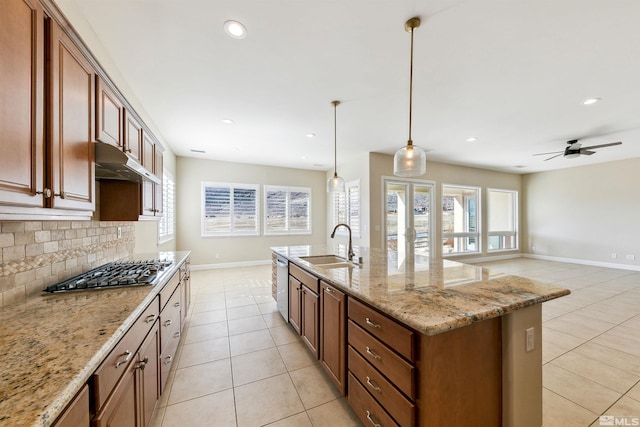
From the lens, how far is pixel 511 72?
2418 mm

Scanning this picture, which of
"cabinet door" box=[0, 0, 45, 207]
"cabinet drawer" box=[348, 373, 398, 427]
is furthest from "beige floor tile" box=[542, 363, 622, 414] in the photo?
"cabinet door" box=[0, 0, 45, 207]

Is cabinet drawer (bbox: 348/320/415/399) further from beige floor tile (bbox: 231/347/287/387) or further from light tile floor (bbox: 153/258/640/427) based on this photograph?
beige floor tile (bbox: 231/347/287/387)

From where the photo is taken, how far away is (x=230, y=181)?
6160 mm

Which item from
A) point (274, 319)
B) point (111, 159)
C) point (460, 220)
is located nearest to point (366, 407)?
point (274, 319)

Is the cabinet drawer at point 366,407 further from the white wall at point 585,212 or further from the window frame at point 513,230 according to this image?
the white wall at point 585,212

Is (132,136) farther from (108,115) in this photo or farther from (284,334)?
(284,334)

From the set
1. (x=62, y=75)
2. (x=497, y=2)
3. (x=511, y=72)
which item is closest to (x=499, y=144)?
(x=511, y=72)

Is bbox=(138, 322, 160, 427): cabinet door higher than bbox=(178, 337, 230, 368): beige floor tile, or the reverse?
bbox=(138, 322, 160, 427): cabinet door

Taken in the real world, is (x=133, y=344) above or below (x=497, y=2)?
below

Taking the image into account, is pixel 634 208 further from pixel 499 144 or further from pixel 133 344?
pixel 133 344

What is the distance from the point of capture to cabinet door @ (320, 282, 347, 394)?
169cm

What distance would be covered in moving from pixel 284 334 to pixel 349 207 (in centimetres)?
393

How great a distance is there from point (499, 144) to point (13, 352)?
6444mm

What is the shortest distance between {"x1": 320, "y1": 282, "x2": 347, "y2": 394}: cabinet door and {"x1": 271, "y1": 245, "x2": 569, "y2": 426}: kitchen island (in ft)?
0.11
